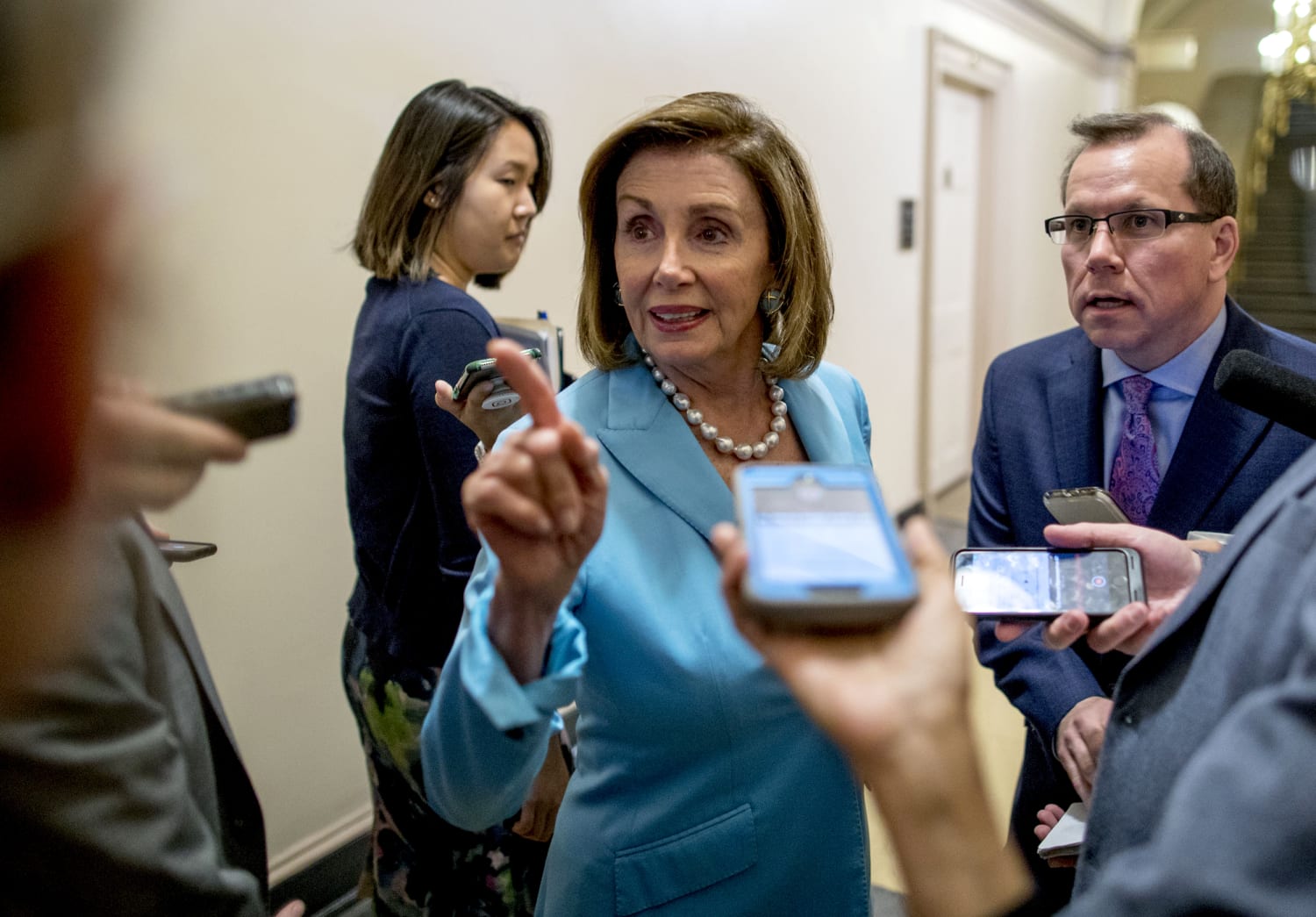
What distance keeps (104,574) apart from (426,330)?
1.02 metres

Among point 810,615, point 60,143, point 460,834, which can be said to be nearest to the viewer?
point 60,143

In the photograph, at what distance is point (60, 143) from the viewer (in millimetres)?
370

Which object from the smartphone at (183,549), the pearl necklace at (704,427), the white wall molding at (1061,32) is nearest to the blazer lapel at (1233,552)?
the pearl necklace at (704,427)

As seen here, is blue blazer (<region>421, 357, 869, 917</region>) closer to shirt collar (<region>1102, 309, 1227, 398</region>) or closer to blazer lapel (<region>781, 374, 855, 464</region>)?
blazer lapel (<region>781, 374, 855, 464</region>)

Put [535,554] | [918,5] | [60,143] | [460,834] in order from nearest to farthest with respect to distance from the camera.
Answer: [60,143], [535,554], [460,834], [918,5]

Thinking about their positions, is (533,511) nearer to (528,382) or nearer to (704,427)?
(528,382)

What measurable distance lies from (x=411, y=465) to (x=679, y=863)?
2.45 feet

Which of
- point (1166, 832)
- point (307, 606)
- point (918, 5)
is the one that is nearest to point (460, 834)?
point (307, 606)

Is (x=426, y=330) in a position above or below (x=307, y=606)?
above

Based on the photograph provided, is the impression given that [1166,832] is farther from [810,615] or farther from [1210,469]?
[1210,469]

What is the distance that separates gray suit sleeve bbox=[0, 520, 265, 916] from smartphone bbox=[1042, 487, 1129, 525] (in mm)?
961

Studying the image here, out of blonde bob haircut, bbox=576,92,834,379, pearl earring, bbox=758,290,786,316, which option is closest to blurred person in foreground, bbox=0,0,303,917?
blonde bob haircut, bbox=576,92,834,379

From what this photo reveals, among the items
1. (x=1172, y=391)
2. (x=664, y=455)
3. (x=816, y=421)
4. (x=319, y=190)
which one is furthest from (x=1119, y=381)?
(x=319, y=190)

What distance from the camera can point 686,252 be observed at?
1.09 meters
